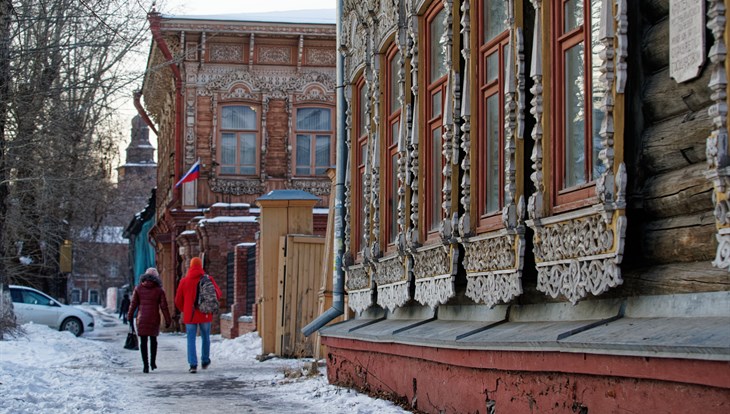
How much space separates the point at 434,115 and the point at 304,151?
23.3 m

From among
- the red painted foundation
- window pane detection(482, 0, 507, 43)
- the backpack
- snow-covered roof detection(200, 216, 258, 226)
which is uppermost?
window pane detection(482, 0, 507, 43)

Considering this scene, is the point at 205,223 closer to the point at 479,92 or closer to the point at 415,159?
the point at 415,159

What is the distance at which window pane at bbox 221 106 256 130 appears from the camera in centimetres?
3303

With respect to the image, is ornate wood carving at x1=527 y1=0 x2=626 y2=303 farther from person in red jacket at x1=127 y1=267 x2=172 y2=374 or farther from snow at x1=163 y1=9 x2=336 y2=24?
snow at x1=163 y1=9 x2=336 y2=24

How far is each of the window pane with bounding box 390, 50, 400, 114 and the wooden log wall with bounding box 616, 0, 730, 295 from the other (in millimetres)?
5966

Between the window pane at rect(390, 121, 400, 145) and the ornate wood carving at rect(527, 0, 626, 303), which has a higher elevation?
the window pane at rect(390, 121, 400, 145)

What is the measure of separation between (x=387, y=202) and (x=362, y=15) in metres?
2.46

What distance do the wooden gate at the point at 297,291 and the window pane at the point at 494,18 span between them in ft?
32.5

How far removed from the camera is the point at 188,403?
11.8m

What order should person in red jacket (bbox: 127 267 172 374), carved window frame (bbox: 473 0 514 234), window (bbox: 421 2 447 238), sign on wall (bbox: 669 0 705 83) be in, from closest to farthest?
sign on wall (bbox: 669 0 705 83) → carved window frame (bbox: 473 0 514 234) → window (bbox: 421 2 447 238) → person in red jacket (bbox: 127 267 172 374)

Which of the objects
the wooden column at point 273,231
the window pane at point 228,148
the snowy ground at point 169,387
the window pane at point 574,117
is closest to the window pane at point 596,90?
the window pane at point 574,117

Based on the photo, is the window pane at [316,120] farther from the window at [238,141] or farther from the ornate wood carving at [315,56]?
the window at [238,141]

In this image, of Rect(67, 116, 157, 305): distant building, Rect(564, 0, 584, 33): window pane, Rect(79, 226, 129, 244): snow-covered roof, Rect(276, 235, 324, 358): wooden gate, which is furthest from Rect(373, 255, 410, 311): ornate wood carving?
Rect(67, 116, 157, 305): distant building

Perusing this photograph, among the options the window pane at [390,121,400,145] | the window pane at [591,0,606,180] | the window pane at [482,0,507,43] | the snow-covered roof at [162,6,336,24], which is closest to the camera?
the window pane at [591,0,606,180]
